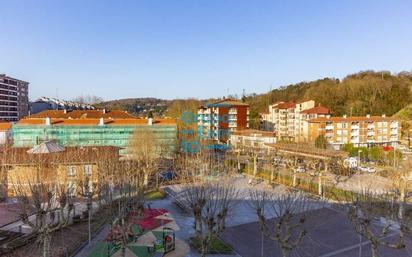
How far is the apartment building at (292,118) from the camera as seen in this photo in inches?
2507

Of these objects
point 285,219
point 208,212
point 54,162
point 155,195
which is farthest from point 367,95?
point 208,212

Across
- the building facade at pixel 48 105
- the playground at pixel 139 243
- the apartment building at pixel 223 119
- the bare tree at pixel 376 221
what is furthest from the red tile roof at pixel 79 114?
the bare tree at pixel 376 221

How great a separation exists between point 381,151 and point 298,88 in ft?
187

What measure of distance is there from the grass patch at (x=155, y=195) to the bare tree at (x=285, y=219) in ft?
28.0

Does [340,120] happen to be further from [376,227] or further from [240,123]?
[376,227]

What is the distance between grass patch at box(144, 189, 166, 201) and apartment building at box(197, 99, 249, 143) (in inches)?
1511

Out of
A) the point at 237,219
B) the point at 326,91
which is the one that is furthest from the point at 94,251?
the point at 326,91

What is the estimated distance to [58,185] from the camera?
18.3 metres

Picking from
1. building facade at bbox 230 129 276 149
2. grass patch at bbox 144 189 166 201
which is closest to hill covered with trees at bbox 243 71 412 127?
building facade at bbox 230 129 276 149

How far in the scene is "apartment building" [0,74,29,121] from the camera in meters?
77.9

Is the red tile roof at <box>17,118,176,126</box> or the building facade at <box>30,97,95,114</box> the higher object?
the building facade at <box>30,97,95,114</box>

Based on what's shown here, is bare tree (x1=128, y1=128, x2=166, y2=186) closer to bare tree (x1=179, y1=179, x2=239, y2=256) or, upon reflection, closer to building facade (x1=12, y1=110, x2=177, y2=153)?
building facade (x1=12, y1=110, x2=177, y2=153)

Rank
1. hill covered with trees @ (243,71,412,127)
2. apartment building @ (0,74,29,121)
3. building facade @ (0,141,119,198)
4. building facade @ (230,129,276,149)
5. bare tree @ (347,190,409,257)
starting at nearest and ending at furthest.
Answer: bare tree @ (347,190,409,257), building facade @ (0,141,119,198), building facade @ (230,129,276,149), hill covered with trees @ (243,71,412,127), apartment building @ (0,74,29,121)

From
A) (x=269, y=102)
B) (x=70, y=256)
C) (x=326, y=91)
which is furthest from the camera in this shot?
(x=269, y=102)
